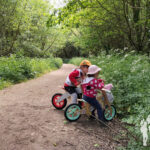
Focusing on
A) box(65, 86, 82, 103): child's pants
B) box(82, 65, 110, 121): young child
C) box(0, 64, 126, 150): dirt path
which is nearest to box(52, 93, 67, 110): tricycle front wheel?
box(0, 64, 126, 150): dirt path

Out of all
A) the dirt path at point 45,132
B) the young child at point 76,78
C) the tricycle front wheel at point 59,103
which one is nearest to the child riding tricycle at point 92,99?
the young child at point 76,78

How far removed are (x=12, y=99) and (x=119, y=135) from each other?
3.87 metres

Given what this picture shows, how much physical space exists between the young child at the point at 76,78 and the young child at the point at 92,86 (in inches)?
18.3

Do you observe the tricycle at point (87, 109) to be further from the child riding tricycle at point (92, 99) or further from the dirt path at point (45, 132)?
the dirt path at point (45, 132)

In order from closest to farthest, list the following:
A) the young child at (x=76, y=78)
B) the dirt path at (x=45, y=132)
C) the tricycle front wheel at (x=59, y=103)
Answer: the dirt path at (x=45, y=132)
the young child at (x=76, y=78)
the tricycle front wheel at (x=59, y=103)

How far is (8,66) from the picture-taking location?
8.22 metres

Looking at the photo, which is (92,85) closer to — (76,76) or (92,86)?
(92,86)

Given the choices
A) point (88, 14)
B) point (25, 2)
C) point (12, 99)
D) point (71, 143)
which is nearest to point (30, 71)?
point (12, 99)

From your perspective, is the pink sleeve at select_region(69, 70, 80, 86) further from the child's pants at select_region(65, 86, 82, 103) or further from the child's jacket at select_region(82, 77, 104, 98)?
the child's jacket at select_region(82, 77, 104, 98)

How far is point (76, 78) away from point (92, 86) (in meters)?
0.77

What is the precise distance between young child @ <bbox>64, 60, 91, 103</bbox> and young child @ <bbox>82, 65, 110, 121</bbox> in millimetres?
466

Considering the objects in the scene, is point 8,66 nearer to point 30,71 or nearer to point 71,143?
point 30,71

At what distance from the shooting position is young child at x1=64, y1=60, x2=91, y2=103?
3.73m

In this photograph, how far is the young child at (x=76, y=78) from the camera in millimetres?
3726
